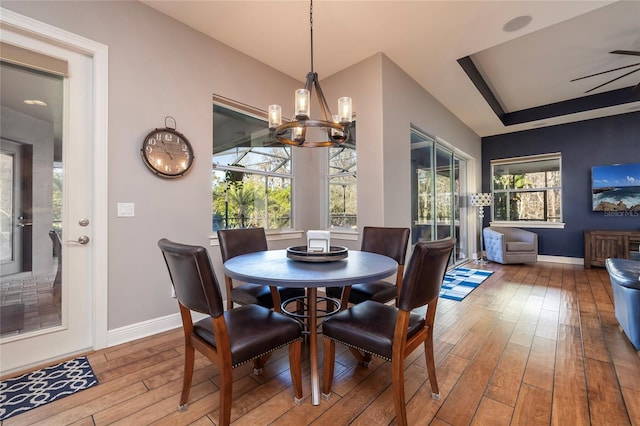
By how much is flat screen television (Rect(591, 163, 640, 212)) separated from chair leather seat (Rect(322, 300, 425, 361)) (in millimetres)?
6251

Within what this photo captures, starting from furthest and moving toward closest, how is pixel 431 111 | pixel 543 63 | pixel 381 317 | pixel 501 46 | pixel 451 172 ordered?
1. pixel 451 172
2. pixel 431 111
3. pixel 543 63
4. pixel 501 46
5. pixel 381 317

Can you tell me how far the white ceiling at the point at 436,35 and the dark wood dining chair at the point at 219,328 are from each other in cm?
243

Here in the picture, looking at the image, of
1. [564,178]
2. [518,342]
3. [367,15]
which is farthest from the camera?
[564,178]

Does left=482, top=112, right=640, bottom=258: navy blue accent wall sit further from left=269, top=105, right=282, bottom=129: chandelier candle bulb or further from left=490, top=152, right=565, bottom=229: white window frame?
left=269, top=105, right=282, bottom=129: chandelier candle bulb

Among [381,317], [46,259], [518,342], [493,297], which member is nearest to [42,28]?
[46,259]

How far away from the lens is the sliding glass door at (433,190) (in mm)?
4062

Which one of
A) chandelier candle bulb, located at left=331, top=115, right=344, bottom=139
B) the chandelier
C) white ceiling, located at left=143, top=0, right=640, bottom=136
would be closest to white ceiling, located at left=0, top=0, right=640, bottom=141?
white ceiling, located at left=143, top=0, right=640, bottom=136

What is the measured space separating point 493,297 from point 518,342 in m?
1.33

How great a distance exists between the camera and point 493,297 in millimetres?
3494

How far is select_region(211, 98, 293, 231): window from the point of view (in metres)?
3.04

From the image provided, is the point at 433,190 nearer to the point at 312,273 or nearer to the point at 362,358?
the point at 362,358

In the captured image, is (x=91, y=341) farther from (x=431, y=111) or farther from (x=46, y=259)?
(x=431, y=111)

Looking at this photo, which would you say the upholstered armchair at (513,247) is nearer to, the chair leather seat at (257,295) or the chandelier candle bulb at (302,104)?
the chair leather seat at (257,295)

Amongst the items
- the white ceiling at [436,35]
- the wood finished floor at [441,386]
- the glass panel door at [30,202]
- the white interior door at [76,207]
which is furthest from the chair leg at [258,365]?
the white ceiling at [436,35]
